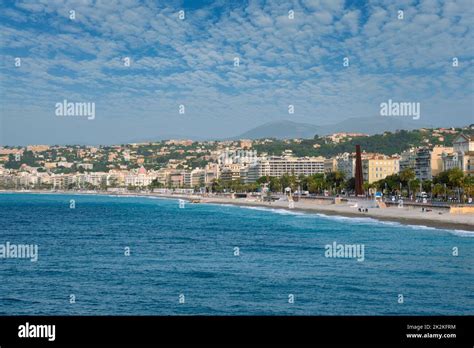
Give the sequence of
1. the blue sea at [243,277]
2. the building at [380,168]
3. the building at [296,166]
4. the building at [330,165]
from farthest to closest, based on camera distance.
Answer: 1. the building at [296,166]
2. the building at [330,165]
3. the building at [380,168]
4. the blue sea at [243,277]

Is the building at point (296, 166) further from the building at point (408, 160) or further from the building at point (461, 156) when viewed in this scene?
the building at point (461, 156)

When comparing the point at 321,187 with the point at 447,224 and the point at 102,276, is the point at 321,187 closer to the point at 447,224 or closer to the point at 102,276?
the point at 447,224

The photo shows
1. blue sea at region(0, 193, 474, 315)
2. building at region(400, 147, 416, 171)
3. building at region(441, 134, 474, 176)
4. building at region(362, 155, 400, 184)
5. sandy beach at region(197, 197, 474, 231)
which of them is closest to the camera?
blue sea at region(0, 193, 474, 315)

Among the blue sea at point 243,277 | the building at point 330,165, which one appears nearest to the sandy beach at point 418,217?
the blue sea at point 243,277

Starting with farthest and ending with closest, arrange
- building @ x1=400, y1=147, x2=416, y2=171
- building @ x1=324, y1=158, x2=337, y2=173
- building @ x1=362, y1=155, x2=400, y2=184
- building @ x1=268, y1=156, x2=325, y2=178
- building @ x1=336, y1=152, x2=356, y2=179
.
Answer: building @ x1=268, y1=156, x2=325, y2=178 < building @ x1=324, y1=158, x2=337, y2=173 < building @ x1=336, y1=152, x2=356, y2=179 < building @ x1=362, y1=155, x2=400, y2=184 < building @ x1=400, y1=147, x2=416, y2=171

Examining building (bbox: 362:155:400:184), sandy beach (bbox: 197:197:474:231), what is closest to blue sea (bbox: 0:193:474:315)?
sandy beach (bbox: 197:197:474:231)

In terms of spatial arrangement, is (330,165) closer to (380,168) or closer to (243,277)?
(380,168)

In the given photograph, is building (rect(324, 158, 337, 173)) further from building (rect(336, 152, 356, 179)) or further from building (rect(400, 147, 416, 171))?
building (rect(400, 147, 416, 171))
